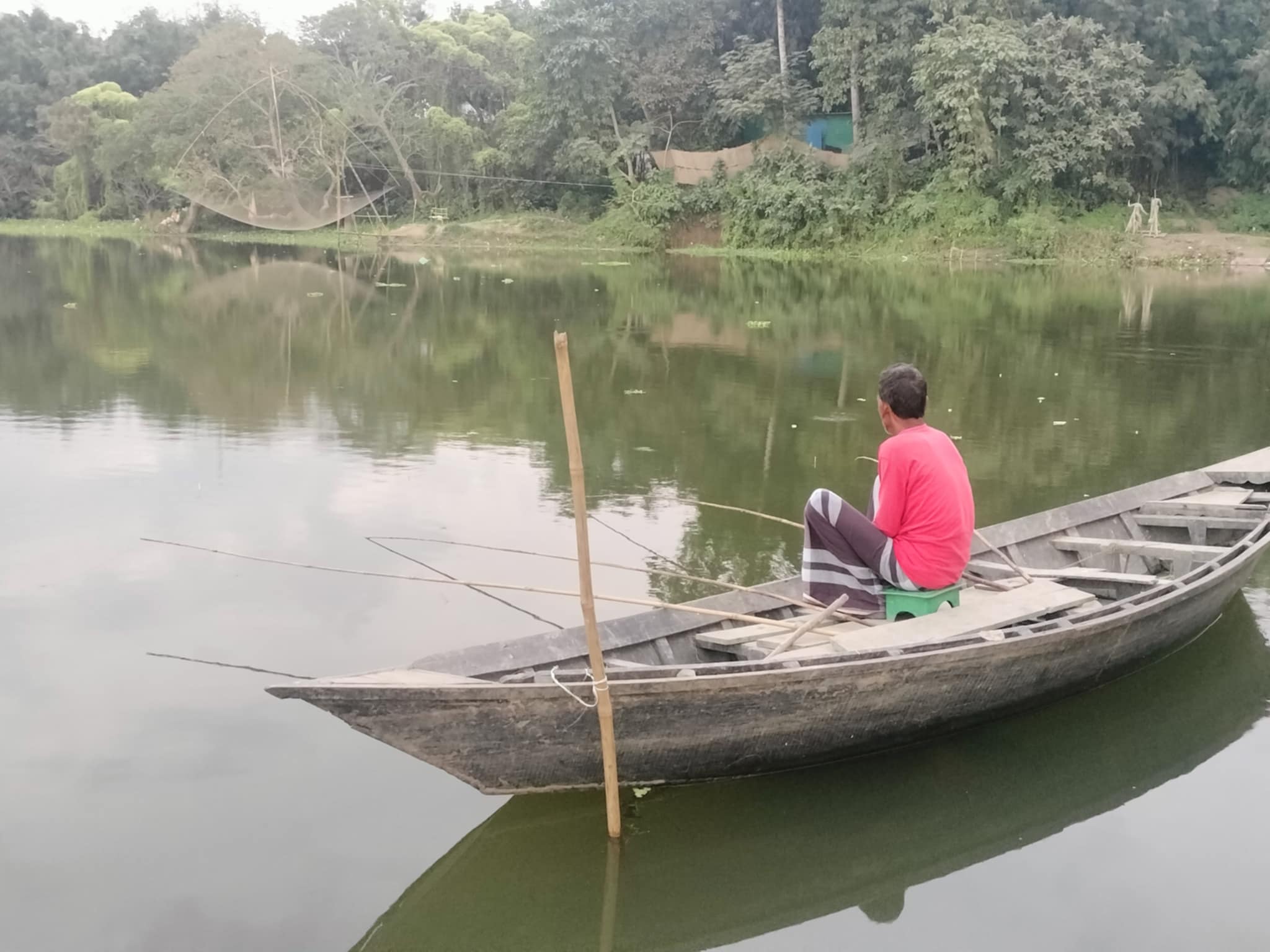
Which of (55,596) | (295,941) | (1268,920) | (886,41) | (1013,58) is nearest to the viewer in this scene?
(295,941)

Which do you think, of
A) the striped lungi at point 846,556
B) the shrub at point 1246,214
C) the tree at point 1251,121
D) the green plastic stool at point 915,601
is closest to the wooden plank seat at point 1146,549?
the green plastic stool at point 915,601

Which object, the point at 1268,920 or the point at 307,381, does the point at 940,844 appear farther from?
the point at 307,381

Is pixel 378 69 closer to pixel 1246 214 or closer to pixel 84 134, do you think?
pixel 84 134

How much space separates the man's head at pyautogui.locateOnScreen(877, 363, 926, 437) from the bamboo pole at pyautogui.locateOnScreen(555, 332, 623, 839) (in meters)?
1.20

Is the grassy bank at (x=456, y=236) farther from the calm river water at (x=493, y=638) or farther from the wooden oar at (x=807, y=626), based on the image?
the wooden oar at (x=807, y=626)

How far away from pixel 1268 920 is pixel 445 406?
766 centimetres

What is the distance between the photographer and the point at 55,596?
5.40m

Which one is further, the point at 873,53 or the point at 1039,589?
the point at 873,53

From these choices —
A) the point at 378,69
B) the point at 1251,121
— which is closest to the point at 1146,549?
the point at 1251,121

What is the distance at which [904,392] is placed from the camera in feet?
13.3

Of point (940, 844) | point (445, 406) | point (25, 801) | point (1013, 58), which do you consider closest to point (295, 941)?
point (25, 801)

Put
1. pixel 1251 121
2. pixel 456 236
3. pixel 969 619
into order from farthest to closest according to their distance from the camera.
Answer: pixel 456 236 < pixel 1251 121 < pixel 969 619

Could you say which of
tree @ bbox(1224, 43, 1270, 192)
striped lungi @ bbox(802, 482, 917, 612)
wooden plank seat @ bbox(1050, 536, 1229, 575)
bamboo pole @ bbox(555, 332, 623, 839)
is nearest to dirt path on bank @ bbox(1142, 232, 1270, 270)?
tree @ bbox(1224, 43, 1270, 192)

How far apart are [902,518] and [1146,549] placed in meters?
1.76
